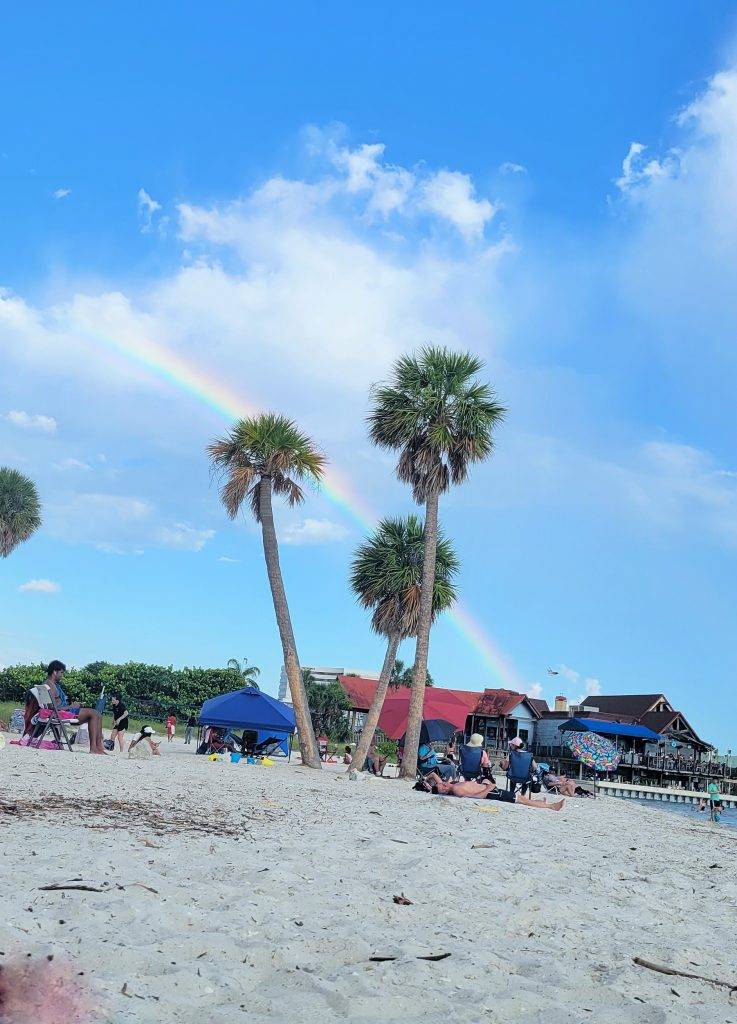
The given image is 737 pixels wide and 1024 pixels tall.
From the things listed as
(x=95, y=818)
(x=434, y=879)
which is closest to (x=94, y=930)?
(x=434, y=879)

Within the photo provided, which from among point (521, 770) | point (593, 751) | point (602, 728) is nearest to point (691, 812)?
point (593, 751)

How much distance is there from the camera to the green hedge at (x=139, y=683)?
4753 centimetres

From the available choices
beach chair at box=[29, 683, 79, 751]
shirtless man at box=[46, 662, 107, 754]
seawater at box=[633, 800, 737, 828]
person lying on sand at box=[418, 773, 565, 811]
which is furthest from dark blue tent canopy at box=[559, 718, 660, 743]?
beach chair at box=[29, 683, 79, 751]

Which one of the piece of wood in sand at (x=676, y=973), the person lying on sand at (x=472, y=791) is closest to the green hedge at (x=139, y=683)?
the person lying on sand at (x=472, y=791)

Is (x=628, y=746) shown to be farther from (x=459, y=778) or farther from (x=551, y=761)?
(x=459, y=778)

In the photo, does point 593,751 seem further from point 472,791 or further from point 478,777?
point 472,791

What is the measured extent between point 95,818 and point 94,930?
3922 mm

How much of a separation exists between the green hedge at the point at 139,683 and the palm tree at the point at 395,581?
77.8 feet

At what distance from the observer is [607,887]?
270 inches

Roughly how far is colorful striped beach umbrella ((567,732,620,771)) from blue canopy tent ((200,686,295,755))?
2374cm

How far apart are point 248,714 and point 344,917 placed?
1851 centimetres

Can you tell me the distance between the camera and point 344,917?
489 cm

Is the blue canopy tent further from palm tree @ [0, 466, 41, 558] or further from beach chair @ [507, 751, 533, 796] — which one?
palm tree @ [0, 466, 41, 558]

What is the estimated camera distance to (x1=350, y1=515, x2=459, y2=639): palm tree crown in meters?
25.9
